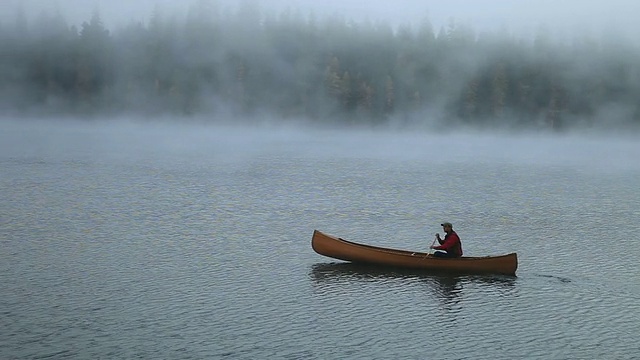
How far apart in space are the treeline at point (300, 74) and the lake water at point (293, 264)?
236ft

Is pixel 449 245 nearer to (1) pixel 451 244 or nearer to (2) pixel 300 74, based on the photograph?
(1) pixel 451 244

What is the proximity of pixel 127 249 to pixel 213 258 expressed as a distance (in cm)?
430

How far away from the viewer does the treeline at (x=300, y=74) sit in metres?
152

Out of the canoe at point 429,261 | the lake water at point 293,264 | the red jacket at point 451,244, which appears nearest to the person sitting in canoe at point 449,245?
the red jacket at point 451,244

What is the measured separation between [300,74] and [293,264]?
12662cm

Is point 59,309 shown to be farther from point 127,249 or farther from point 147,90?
point 147,90

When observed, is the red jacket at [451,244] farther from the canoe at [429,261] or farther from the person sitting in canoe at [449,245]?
the canoe at [429,261]

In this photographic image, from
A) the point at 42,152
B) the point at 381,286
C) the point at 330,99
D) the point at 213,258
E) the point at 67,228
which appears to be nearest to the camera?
the point at 381,286

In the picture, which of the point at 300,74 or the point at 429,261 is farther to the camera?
the point at 300,74

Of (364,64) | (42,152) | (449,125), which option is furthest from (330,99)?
(42,152)

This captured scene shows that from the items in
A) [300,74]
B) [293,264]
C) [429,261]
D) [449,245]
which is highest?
[300,74]

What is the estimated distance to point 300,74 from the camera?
15950cm

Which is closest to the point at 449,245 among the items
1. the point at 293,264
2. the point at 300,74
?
the point at 293,264

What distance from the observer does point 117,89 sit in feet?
500
